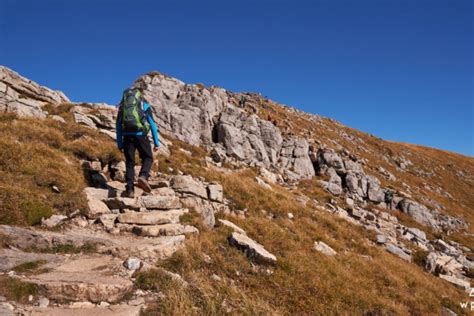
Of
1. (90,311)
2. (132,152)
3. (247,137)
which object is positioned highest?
(247,137)

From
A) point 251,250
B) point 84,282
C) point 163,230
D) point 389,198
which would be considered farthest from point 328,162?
point 84,282

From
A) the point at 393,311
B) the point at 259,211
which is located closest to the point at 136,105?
the point at 259,211

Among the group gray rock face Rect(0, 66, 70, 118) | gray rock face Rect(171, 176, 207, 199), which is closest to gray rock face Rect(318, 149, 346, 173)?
gray rock face Rect(171, 176, 207, 199)

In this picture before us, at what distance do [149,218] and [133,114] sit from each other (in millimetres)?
3144

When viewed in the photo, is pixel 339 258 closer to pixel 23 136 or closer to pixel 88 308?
pixel 88 308

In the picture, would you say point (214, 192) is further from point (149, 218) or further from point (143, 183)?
point (149, 218)

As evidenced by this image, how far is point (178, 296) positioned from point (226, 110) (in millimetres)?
30724

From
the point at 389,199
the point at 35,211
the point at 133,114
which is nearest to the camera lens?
the point at 35,211

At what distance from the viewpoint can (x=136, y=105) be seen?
8930 millimetres

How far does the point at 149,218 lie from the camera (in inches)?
316

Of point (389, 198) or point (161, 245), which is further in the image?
point (389, 198)

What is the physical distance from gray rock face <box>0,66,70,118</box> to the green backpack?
7.80 metres

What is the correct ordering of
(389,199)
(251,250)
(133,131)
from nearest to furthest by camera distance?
(251,250)
(133,131)
(389,199)

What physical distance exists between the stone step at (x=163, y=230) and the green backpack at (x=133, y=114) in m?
Result: 3.05
